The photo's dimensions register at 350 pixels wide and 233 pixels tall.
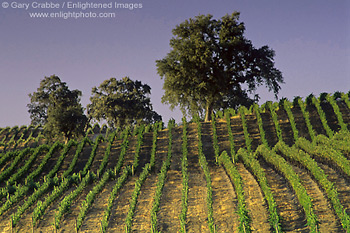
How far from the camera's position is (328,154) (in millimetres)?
21109

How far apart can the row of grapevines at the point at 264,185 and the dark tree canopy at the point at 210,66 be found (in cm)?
1392

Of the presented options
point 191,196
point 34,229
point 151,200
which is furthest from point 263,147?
point 34,229

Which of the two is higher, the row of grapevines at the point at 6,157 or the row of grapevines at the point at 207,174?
the row of grapevines at the point at 6,157

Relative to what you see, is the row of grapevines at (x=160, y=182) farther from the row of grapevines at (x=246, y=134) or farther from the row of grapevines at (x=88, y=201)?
the row of grapevines at (x=246, y=134)

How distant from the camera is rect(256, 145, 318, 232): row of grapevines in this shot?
527 inches

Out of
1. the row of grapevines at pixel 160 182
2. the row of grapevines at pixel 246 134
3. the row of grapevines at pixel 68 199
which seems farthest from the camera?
the row of grapevines at pixel 246 134

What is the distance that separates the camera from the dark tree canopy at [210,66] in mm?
37500

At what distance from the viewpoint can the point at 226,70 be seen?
129 ft

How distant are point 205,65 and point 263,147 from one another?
14.0 m

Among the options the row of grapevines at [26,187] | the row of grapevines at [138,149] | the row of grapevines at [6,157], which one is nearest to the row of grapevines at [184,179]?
the row of grapevines at [138,149]

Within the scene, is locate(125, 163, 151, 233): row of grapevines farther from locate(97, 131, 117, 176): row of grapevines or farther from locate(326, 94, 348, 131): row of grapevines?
locate(326, 94, 348, 131): row of grapevines

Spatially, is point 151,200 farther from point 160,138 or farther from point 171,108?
point 171,108

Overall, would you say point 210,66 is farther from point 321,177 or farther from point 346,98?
point 321,177

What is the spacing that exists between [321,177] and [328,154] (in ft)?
13.5
